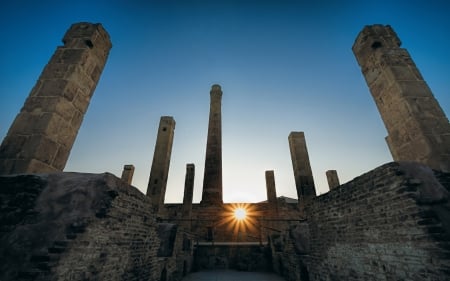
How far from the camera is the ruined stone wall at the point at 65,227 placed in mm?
2465

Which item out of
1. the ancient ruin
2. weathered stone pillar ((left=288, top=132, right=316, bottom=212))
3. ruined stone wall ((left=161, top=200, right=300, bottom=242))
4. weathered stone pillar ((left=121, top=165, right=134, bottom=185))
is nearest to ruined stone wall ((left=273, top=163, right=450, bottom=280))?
the ancient ruin

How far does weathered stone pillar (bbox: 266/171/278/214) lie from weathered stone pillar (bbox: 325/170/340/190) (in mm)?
4601

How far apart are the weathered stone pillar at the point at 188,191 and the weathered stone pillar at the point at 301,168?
312 inches

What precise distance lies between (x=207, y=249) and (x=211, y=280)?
8.93ft

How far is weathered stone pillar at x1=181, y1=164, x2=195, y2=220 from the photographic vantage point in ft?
45.7

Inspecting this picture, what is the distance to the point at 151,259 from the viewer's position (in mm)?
5125

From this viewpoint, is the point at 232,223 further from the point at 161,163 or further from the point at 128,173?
the point at 128,173

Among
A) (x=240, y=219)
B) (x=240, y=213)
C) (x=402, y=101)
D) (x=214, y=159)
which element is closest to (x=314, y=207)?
(x=402, y=101)

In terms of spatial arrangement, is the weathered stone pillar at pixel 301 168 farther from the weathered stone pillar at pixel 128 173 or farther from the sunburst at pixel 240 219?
the weathered stone pillar at pixel 128 173

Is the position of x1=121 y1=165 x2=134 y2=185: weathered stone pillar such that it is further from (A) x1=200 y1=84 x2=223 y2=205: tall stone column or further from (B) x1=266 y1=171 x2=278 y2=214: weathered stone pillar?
(B) x1=266 y1=171 x2=278 y2=214: weathered stone pillar

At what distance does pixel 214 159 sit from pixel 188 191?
12.2 feet

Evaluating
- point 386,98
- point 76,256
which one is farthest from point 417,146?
point 76,256

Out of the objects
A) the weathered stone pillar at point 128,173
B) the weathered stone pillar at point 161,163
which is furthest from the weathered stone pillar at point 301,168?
the weathered stone pillar at point 128,173

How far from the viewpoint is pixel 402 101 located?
145 inches
